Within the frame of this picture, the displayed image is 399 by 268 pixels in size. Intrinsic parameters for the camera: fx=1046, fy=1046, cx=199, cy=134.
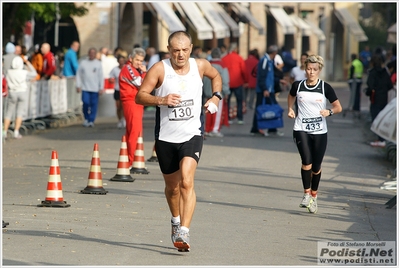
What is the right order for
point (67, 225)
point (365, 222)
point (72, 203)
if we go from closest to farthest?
point (67, 225) → point (365, 222) → point (72, 203)

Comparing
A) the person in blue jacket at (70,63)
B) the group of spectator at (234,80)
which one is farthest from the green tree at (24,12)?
the group of spectator at (234,80)

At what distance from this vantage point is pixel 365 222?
10.6 meters

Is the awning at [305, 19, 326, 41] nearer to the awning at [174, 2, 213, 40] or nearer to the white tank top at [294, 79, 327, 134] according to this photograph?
the awning at [174, 2, 213, 40]

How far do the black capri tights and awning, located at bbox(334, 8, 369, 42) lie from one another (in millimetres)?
49548

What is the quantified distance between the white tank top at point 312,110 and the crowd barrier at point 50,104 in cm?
1029

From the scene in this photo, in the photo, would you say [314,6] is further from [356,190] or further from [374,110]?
[356,190]

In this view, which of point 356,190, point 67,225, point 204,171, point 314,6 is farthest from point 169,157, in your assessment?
point 314,6

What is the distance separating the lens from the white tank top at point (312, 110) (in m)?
11.5

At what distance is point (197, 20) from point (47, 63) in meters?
15.9

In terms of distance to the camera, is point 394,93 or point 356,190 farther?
point 394,93

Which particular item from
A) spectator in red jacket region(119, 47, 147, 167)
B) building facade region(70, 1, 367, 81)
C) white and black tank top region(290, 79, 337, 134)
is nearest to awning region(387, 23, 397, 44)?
building facade region(70, 1, 367, 81)

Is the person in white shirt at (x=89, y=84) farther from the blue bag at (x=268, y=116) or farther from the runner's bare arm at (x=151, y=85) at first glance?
the runner's bare arm at (x=151, y=85)

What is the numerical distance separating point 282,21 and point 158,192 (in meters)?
44.0

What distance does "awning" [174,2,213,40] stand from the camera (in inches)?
1528
